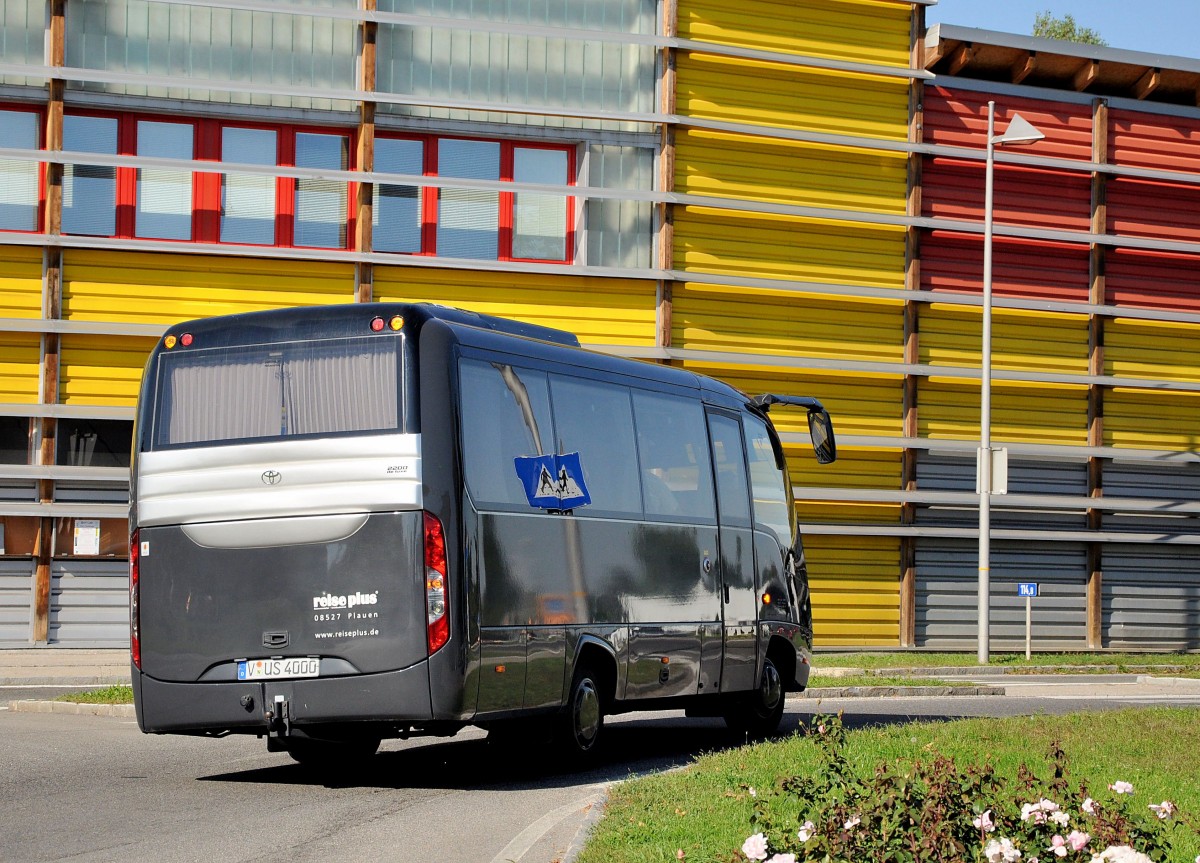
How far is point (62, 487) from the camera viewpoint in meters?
27.8

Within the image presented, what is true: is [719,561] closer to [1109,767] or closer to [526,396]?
[526,396]

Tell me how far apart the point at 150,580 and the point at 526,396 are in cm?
279

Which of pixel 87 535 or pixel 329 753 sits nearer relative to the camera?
pixel 329 753

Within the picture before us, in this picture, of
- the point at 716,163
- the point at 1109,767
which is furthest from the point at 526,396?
the point at 716,163

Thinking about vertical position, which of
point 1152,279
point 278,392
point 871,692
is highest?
point 1152,279

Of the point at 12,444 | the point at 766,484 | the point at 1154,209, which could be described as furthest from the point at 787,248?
the point at 766,484

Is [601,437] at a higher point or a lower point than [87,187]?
lower

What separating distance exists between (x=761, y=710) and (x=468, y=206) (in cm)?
1585

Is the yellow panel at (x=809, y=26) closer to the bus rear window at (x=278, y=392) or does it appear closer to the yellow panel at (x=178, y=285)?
the yellow panel at (x=178, y=285)

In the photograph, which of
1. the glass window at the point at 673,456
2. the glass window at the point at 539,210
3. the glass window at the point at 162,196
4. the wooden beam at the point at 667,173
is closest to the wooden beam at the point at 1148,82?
the wooden beam at the point at 667,173

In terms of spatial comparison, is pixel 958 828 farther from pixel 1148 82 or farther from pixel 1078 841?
pixel 1148 82

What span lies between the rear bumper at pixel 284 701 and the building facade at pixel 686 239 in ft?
55.4

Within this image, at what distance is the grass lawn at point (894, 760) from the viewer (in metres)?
8.26

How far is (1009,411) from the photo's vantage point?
109ft
